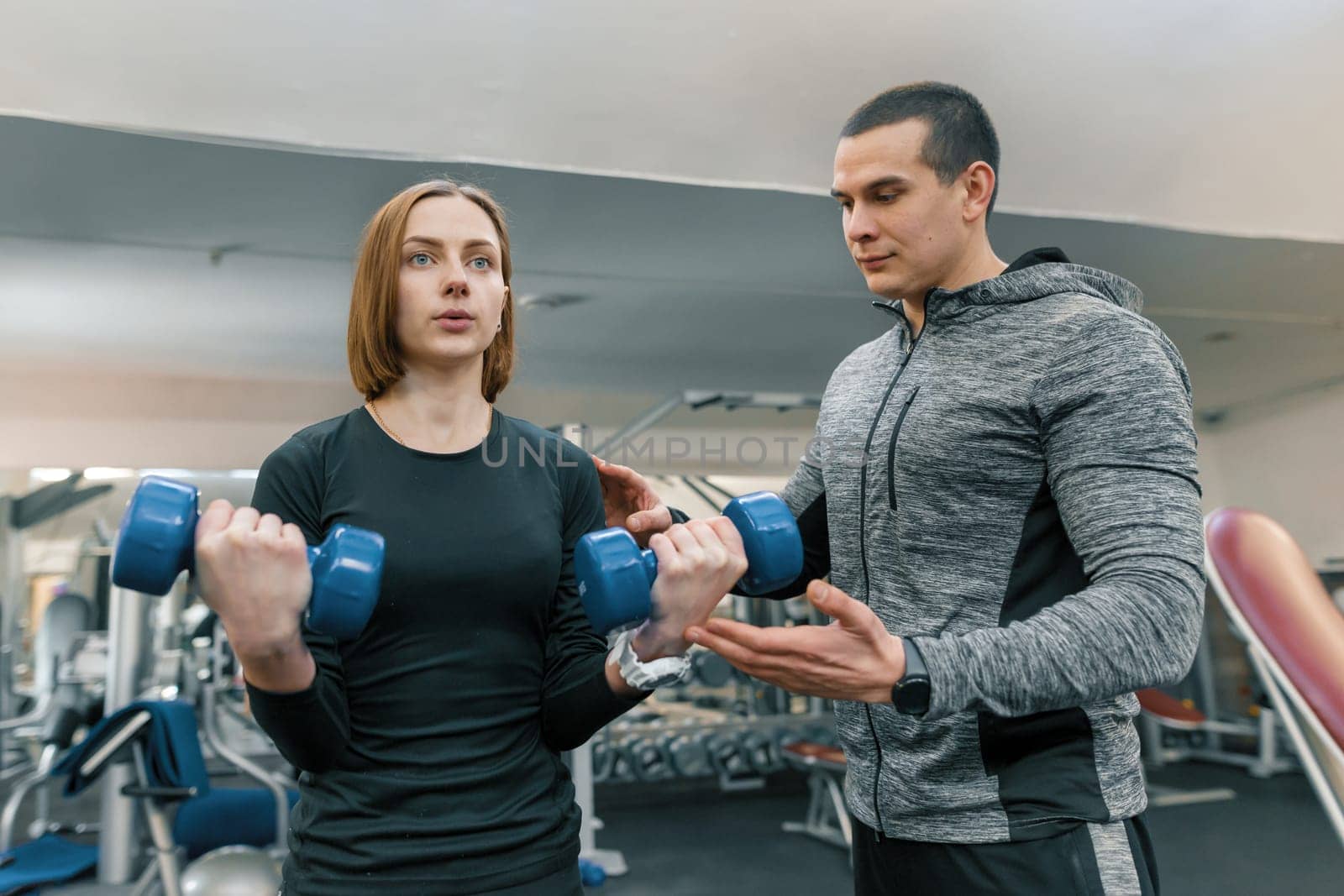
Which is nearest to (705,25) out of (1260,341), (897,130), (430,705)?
(897,130)

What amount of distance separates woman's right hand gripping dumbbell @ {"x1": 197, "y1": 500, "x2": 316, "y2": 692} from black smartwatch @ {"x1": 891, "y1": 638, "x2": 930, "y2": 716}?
49 cm

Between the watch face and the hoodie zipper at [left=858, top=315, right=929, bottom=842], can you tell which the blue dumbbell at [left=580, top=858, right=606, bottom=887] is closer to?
the hoodie zipper at [left=858, top=315, right=929, bottom=842]

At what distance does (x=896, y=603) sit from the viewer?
3.50 ft

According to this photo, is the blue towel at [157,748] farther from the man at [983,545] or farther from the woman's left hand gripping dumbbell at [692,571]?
the woman's left hand gripping dumbbell at [692,571]

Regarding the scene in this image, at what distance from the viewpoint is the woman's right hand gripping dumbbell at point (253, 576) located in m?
0.77

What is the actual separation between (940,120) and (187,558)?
35.0 inches

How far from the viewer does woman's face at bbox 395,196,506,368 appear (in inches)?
42.0

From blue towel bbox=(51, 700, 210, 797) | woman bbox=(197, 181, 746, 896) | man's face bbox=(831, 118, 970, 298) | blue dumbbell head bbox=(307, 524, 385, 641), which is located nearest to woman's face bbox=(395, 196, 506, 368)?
woman bbox=(197, 181, 746, 896)

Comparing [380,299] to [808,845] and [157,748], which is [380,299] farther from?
[808,845]

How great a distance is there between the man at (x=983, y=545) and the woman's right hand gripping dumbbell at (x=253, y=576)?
34cm

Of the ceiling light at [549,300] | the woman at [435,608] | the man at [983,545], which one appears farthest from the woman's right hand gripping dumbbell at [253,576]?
→ the ceiling light at [549,300]

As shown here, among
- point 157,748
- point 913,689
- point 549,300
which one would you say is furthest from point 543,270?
point 913,689

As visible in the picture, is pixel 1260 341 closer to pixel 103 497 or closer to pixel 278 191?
pixel 278 191

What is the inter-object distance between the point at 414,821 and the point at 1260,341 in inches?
232
